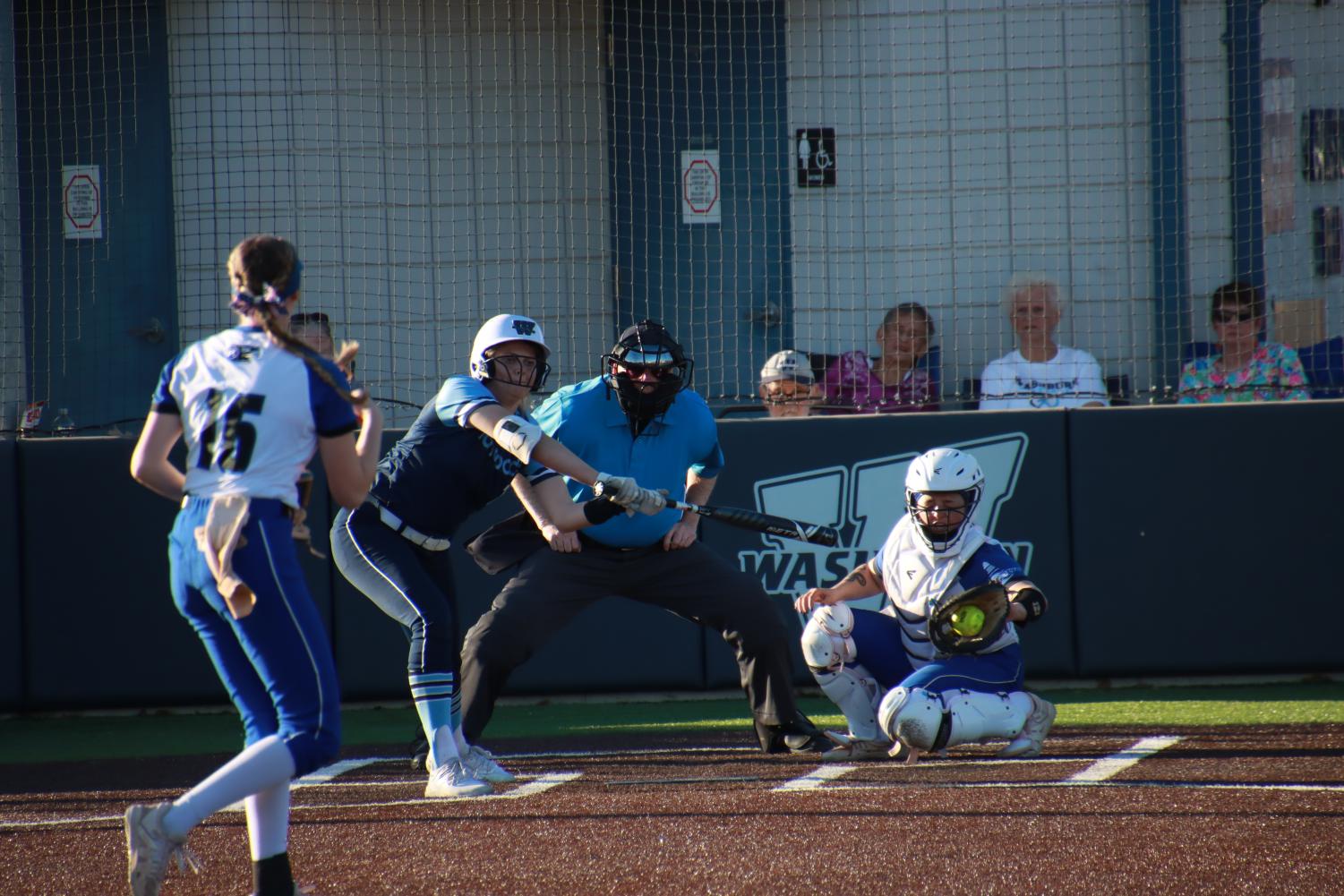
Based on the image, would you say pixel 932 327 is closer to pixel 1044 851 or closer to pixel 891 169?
pixel 891 169

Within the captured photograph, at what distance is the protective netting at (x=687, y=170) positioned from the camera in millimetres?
8875

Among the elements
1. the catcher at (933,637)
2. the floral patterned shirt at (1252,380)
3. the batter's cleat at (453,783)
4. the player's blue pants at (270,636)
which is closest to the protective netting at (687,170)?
the floral patterned shirt at (1252,380)

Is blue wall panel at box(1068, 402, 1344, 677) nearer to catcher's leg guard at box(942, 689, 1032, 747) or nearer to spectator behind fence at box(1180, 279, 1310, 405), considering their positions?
spectator behind fence at box(1180, 279, 1310, 405)

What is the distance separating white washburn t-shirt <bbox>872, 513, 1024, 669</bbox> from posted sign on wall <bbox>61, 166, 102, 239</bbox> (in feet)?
18.0

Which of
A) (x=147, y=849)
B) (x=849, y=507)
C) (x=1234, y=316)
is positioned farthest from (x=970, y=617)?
(x=1234, y=316)

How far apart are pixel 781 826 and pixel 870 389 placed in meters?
4.11

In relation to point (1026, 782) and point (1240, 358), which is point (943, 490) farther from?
point (1240, 358)

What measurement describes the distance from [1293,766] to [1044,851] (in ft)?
5.70

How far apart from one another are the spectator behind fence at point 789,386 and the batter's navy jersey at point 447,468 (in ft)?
8.79

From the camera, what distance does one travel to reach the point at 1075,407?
25.7ft

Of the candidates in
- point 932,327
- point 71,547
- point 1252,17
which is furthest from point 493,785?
point 1252,17

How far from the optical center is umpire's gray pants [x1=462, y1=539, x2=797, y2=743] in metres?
5.88

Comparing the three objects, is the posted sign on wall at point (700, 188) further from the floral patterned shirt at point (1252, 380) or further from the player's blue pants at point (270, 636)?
the player's blue pants at point (270, 636)

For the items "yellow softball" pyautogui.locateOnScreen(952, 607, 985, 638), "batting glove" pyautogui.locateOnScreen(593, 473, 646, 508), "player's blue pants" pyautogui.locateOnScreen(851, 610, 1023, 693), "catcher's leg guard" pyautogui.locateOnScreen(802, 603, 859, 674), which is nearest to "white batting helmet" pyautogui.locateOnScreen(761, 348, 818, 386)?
"player's blue pants" pyautogui.locateOnScreen(851, 610, 1023, 693)
